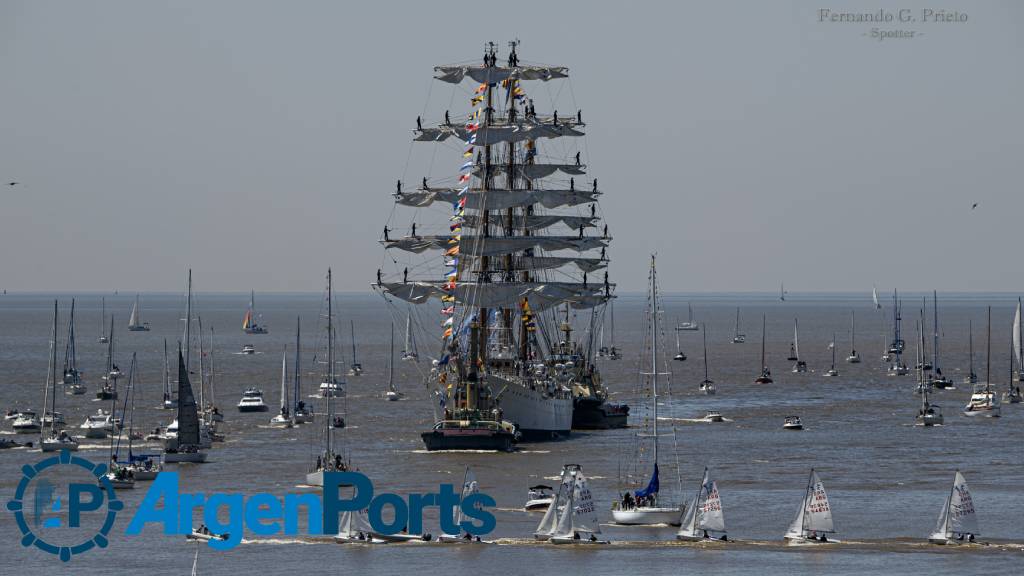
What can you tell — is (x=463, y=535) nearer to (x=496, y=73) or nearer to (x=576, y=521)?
(x=576, y=521)

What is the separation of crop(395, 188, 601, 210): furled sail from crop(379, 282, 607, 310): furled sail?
595cm

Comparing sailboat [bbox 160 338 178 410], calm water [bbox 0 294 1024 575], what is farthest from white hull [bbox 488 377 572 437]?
sailboat [bbox 160 338 178 410]

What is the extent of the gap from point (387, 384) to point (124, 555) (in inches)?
4571

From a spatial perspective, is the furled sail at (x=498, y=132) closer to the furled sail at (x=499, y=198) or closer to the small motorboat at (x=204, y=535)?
the furled sail at (x=499, y=198)

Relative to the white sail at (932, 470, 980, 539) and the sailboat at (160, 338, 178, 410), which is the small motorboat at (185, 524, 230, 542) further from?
the sailboat at (160, 338, 178, 410)

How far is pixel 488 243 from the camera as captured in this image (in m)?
136

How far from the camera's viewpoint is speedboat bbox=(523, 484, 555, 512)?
87.3 metres

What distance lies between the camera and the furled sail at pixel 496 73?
449ft

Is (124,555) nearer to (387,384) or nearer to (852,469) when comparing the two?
(852,469)

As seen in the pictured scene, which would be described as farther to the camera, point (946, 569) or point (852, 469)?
point (852, 469)

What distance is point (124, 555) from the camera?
246 ft

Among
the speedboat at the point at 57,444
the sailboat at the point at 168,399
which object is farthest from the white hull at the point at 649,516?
the sailboat at the point at 168,399

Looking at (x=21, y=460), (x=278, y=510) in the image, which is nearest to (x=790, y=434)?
(x=21, y=460)

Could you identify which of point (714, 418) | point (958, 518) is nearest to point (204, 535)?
point (958, 518)
